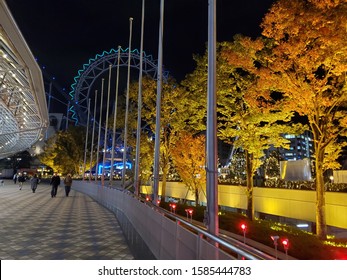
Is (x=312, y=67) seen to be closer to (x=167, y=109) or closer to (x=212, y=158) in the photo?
(x=212, y=158)

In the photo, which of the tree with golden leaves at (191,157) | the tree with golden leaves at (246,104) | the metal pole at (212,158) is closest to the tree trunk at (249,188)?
the tree with golden leaves at (246,104)

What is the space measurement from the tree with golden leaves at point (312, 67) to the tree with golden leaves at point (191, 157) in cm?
1186

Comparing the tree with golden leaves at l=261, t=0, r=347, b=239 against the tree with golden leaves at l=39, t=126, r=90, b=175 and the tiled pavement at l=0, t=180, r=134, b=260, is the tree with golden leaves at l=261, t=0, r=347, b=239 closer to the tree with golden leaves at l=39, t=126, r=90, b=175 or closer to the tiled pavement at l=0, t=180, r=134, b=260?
the tiled pavement at l=0, t=180, r=134, b=260

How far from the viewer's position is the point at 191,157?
88.1 feet

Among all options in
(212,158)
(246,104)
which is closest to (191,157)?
(246,104)

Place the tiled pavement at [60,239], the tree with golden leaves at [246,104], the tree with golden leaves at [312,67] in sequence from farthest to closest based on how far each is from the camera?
the tree with golden leaves at [246,104] < the tree with golden leaves at [312,67] < the tiled pavement at [60,239]

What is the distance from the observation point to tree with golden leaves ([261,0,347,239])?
42.2 ft

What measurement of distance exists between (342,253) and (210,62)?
8.96 metres

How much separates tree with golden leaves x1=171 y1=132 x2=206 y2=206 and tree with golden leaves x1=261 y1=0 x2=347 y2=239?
1186 cm

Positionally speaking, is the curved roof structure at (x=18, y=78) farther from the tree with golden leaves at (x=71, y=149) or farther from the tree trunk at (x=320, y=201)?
the tree trunk at (x=320, y=201)

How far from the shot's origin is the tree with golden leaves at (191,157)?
26562mm

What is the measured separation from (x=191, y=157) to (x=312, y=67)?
14256 mm

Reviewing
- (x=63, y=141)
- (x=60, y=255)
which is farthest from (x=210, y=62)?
(x=63, y=141)
